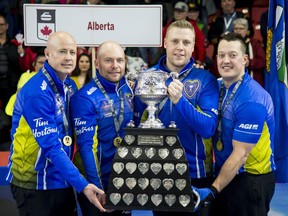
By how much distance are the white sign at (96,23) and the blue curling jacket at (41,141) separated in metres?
2.37

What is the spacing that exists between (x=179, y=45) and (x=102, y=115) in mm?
747

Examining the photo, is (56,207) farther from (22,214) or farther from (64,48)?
(64,48)

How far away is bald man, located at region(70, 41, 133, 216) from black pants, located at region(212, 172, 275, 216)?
0.91m

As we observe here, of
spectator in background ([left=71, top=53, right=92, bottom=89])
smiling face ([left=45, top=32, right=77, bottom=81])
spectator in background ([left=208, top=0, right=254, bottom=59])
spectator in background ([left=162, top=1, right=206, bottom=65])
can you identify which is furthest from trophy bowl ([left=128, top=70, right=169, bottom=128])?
spectator in background ([left=208, top=0, right=254, bottom=59])

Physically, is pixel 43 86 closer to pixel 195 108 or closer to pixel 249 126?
pixel 195 108

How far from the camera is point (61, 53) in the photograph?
14.1ft

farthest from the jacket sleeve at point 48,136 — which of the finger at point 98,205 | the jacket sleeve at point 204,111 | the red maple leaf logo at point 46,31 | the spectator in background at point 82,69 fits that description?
the spectator in background at point 82,69

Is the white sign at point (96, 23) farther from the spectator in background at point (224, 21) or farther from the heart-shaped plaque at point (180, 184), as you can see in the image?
the heart-shaped plaque at point (180, 184)

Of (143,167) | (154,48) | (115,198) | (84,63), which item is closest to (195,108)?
(143,167)

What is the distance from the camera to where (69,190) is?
4473 millimetres

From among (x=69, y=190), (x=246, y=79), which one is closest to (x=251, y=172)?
(x=246, y=79)

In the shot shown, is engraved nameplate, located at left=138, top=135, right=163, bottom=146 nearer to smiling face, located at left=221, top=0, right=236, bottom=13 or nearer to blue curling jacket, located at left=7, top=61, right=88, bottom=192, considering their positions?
blue curling jacket, located at left=7, top=61, right=88, bottom=192

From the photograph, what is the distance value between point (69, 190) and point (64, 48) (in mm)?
1052

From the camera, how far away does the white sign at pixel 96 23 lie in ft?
22.0
